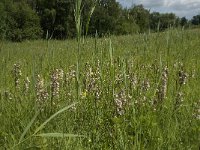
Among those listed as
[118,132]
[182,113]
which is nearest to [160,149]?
[118,132]

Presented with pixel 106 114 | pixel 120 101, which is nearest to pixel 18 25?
pixel 106 114

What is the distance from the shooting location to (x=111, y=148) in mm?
2264

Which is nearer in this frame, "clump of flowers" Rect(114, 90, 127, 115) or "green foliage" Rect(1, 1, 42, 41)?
"clump of flowers" Rect(114, 90, 127, 115)

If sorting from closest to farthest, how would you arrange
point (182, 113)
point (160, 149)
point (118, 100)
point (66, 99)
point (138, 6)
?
point (160, 149), point (118, 100), point (182, 113), point (138, 6), point (66, 99)

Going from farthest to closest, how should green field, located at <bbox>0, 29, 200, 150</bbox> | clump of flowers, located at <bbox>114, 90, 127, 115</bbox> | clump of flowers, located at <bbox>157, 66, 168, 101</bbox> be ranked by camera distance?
clump of flowers, located at <bbox>157, 66, 168, 101</bbox> < clump of flowers, located at <bbox>114, 90, 127, 115</bbox> < green field, located at <bbox>0, 29, 200, 150</bbox>

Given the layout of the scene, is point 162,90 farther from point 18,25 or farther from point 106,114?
point 18,25

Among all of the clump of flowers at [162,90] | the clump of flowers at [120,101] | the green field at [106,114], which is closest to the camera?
the green field at [106,114]

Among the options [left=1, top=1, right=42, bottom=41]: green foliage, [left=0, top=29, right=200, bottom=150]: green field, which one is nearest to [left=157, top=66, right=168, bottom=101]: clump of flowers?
[left=0, top=29, right=200, bottom=150]: green field

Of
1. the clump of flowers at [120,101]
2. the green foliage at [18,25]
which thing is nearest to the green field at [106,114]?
the clump of flowers at [120,101]

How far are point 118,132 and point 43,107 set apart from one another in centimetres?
106

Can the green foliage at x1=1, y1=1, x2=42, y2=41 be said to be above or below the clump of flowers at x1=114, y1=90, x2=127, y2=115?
above

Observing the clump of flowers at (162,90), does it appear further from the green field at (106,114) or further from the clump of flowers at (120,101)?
the clump of flowers at (120,101)

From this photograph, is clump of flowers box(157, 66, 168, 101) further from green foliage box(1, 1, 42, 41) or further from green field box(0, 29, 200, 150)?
green foliage box(1, 1, 42, 41)

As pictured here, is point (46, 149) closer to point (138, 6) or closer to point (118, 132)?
point (118, 132)
